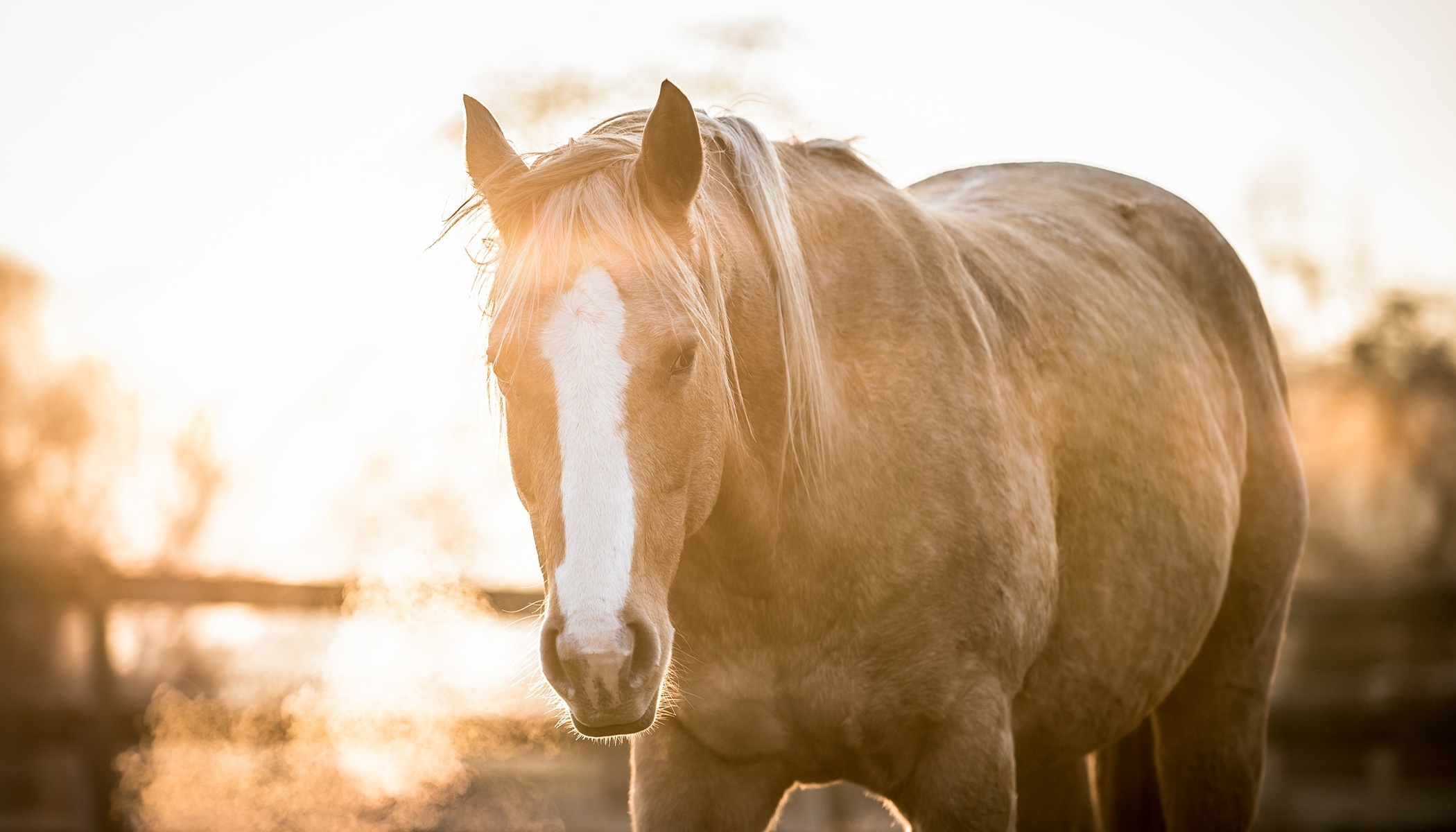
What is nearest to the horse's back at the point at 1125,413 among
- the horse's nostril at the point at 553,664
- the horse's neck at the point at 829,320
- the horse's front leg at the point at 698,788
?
the horse's neck at the point at 829,320

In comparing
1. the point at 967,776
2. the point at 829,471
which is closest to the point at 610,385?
the point at 829,471

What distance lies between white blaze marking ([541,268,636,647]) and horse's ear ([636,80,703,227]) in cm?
21

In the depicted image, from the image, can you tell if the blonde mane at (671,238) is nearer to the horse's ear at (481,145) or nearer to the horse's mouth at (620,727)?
the horse's ear at (481,145)

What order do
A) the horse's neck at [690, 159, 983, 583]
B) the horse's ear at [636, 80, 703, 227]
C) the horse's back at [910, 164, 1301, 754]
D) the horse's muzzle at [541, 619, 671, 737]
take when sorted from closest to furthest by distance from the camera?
the horse's muzzle at [541, 619, 671, 737]
the horse's ear at [636, 80, 703, 227]
the horse's neck at [690, 159, 983, 583]
the horse's back at [910, 164, 1301, 754]

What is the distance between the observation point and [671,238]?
5.66 ft

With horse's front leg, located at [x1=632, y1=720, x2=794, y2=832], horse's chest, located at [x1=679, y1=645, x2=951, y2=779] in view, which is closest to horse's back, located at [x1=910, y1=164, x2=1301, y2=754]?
horse's chest, located at [x1=679, y1=645, x2=951, y2=779]

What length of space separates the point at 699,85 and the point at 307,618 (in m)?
4.75

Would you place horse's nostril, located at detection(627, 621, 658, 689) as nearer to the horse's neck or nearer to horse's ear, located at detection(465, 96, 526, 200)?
the horse's neck

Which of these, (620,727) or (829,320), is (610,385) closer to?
(620,727)

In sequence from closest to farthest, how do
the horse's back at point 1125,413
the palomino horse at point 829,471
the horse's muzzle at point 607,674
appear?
the horse's muzzle at point 607,674
the palomino horse at point 829,471
the horse's back at point 1125,413

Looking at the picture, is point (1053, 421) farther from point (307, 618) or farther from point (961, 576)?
point (307, 618)

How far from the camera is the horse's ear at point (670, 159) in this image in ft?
5.42

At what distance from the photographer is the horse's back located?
94.5 inches

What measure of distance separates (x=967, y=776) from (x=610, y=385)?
109 centimetres
